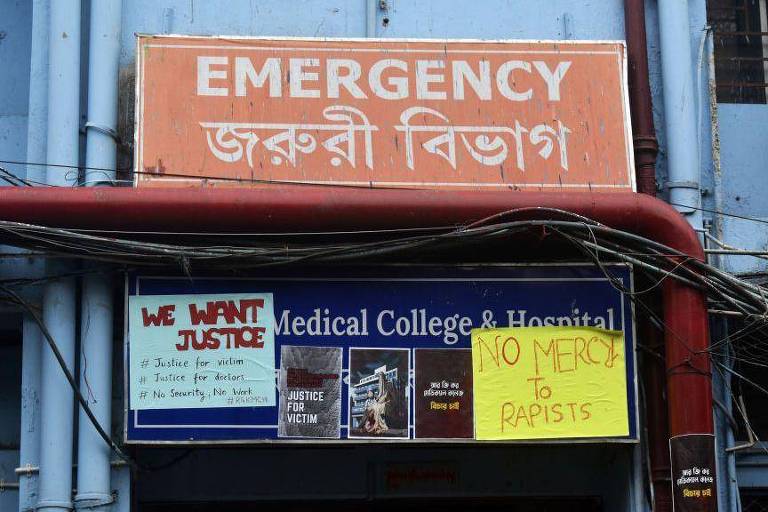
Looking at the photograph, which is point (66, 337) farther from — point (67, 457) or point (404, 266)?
point (404, 266)

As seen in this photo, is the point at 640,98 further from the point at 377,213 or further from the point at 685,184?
the point at 377,213

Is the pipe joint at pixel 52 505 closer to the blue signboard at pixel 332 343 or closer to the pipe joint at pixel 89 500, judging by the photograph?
the pipe joint at pixel 89 500

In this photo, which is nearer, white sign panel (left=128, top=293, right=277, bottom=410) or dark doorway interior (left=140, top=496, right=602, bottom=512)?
white sign panel (left=128, top=293, right=277, bottom=410)

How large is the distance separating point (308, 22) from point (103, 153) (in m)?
1.72

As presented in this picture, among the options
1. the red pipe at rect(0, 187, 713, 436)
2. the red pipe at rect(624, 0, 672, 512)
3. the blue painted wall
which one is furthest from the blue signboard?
the blue painted wall

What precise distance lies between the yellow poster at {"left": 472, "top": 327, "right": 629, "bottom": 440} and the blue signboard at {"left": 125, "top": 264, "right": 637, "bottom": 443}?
0.06 meters

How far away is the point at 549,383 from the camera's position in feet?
24.3

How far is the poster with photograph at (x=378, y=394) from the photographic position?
24.0ft

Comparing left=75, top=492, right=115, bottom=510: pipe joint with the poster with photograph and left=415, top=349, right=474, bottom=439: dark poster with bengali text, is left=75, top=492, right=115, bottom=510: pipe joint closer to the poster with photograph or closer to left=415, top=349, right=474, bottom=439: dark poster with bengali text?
the poster with photograph

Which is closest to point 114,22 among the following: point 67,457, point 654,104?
point 67,457

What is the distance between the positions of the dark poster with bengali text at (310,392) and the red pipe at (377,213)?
813 mm

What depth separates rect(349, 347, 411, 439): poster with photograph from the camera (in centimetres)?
732

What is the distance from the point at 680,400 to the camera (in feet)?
23.3

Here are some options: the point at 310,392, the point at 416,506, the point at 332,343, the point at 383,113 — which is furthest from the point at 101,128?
the point at 416,506
